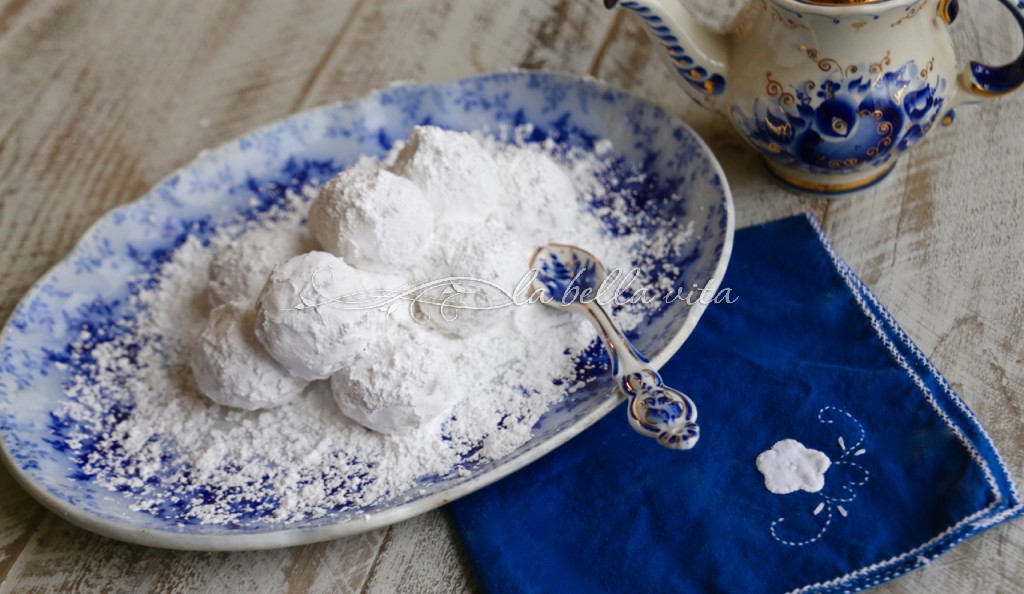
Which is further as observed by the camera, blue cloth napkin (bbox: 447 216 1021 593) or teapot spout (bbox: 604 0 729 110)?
teapot spout (bbox: 604 0 729 110)

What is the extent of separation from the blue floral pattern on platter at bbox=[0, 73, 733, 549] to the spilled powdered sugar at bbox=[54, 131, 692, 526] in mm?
12

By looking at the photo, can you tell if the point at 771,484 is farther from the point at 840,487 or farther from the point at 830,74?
the point at 830,74

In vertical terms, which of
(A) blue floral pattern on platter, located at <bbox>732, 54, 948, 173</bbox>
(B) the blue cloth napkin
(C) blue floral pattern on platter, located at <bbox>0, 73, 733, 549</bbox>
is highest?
(A) blue floral pattern on platter, located at <bbox>732, 54, 948, 173</bbox>

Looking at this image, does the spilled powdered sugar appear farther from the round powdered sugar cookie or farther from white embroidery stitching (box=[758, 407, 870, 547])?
white embroidery stitching (box=[758, 407, 870, 547])

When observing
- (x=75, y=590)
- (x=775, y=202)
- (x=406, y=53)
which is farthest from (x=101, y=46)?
(x=775, y=202)

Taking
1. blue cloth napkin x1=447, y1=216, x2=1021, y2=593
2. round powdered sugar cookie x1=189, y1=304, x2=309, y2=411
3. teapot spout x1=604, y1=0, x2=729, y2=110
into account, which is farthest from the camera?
teapot spout x1=604, y1=0, x2=729, y2=110

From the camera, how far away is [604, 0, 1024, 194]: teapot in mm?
894

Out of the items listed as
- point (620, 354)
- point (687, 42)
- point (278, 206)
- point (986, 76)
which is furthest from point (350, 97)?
point (986, 76)

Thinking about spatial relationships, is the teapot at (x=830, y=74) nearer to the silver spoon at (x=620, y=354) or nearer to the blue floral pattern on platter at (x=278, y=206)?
the blue floral pattern on platter at (x=278, y=206)

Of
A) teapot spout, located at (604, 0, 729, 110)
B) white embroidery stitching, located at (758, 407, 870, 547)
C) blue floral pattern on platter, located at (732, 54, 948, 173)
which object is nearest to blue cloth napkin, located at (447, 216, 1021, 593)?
white embroidery stitching, located at (758, 407, 870, 547)

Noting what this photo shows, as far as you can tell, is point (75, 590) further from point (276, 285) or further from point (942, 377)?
point (942, 377)

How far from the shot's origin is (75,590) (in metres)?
0.85

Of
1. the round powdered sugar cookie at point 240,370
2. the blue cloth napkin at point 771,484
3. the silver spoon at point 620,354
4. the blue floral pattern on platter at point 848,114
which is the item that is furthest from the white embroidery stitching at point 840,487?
the round powdered sugar cookie at point 240,370

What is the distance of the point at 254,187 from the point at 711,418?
2.09 feet
